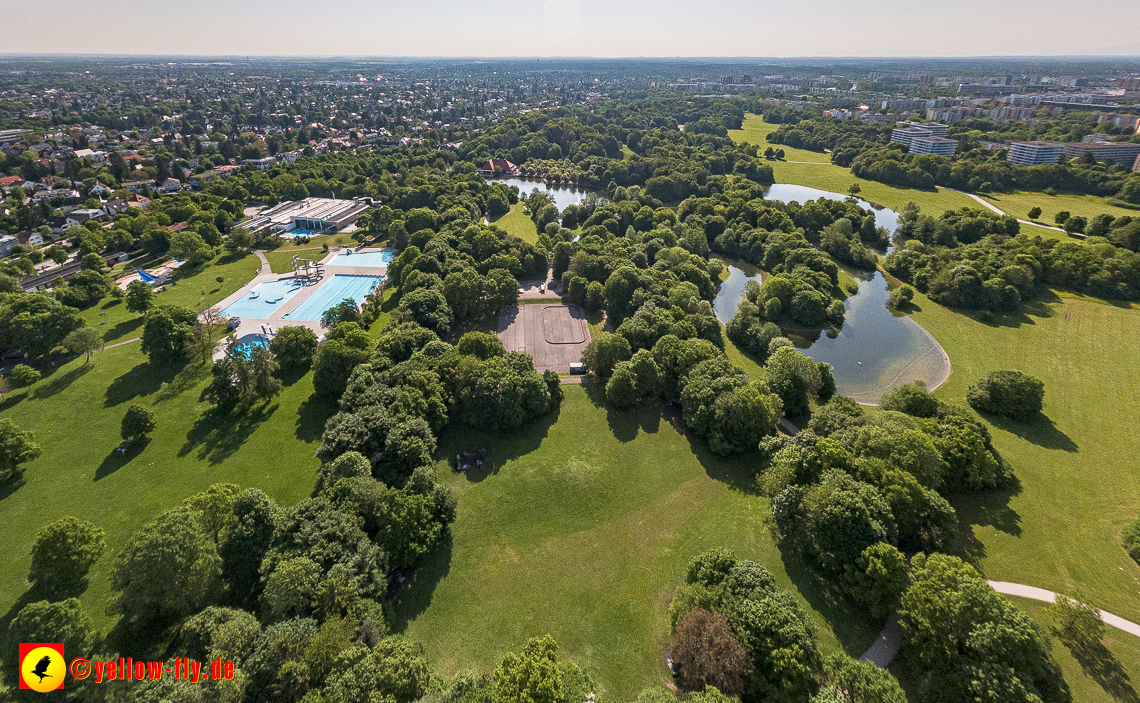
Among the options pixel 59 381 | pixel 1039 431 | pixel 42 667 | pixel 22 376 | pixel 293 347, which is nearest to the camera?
pixel 42 667

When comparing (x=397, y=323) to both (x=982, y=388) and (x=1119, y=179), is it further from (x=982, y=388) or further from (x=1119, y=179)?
(x=1119, y=179)

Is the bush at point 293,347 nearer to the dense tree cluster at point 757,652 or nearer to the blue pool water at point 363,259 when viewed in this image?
the blue pool water at point 363,259

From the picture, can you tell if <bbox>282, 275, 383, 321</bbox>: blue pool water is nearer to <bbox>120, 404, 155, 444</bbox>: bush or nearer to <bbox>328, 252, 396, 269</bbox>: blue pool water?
<bbox>328, 252, 396, 269</bbox>: blue pool water

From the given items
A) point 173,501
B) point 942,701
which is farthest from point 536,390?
point 942,701

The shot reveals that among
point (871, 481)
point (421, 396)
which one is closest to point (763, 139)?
point (871, 481)

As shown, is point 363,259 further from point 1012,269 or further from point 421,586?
point 1012,269

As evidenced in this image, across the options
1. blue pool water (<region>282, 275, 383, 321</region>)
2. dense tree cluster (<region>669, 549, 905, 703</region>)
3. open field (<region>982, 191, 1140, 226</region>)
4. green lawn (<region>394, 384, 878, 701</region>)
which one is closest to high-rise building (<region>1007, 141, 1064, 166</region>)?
open field (<region>982, 191, 1140, 226</region>)
